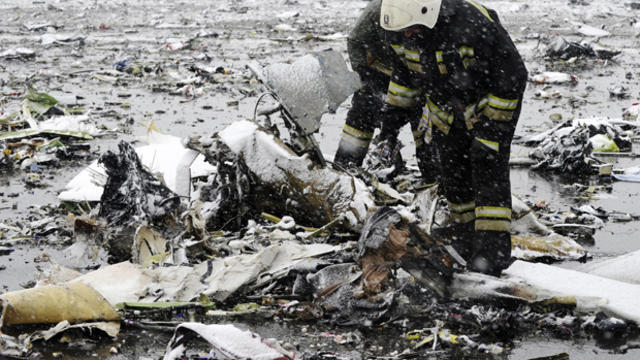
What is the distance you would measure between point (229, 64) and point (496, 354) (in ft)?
29.9

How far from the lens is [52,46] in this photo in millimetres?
13547

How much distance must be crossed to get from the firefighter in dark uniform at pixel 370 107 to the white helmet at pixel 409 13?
990 mm

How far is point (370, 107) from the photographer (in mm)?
5098

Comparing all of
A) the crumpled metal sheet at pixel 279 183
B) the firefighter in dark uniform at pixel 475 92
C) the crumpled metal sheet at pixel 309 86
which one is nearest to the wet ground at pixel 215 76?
the firefighter in dark uniform at pixel 475 92

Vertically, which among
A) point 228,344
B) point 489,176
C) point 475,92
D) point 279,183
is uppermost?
point 475,92

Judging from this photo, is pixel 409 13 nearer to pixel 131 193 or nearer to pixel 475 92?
pixel 475 92

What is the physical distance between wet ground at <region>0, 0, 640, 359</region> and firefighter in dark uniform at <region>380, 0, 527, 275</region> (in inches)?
31.4

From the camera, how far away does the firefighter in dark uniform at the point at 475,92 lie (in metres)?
3.57

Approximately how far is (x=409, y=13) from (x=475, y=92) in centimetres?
58

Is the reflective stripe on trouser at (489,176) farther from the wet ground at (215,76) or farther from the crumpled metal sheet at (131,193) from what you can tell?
the crumpled metal sheet at (131,193)

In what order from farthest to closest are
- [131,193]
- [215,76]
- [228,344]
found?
[215,76] → [131,193] → [228,344]

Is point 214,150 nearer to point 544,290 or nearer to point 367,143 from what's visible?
point 367,143

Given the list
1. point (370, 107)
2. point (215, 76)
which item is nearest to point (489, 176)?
point (370, 107)

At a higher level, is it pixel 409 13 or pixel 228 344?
pixel 409 13
